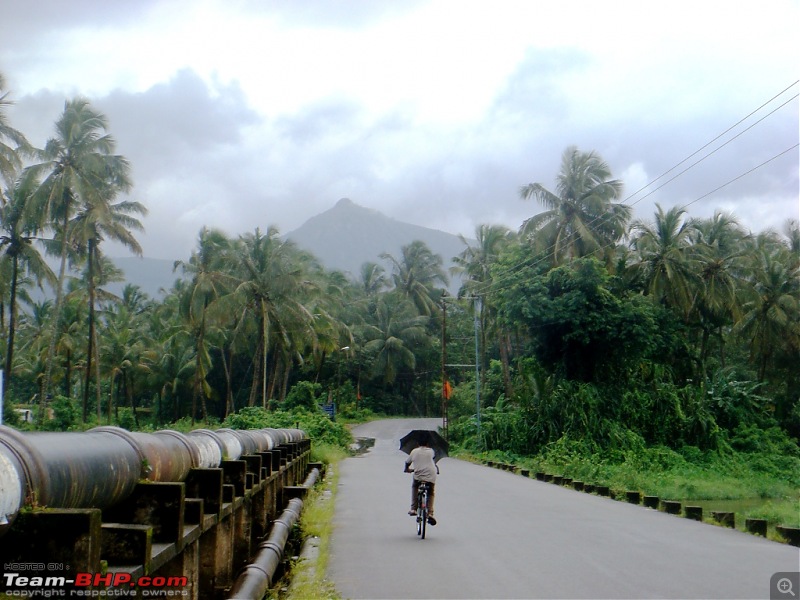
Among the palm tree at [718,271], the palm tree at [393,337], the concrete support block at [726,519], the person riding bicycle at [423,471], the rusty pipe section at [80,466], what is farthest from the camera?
the palm tree at [393,337]

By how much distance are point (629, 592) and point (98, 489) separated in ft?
16.9

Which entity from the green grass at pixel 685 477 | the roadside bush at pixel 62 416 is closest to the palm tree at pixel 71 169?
Result: the roadside bush at pixel 62 416

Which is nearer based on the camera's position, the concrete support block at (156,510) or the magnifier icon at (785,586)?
the concrete support block at (156,510)

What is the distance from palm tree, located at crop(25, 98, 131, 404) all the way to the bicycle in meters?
29.0

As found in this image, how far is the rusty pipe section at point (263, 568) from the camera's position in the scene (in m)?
7.32

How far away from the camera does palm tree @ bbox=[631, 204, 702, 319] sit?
133ft

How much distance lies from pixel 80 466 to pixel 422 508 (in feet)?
24.3

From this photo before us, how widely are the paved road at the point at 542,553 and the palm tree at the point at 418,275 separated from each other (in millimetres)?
59667

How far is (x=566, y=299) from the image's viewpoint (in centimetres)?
3356

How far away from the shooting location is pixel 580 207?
4294cm

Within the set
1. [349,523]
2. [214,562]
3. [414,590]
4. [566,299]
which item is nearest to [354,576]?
[414,590]

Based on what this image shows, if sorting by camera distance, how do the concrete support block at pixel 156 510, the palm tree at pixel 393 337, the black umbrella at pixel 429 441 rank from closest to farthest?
the concrete support block at pixel 156 510 → the black umbrella at pixel 429 441 → the palm tree at pixel 393 337

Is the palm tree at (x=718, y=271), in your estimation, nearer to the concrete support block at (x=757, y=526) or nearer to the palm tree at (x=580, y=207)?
the palm tree at (x=580, y=207)

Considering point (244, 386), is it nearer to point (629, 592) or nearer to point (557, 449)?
point (557, 449)
